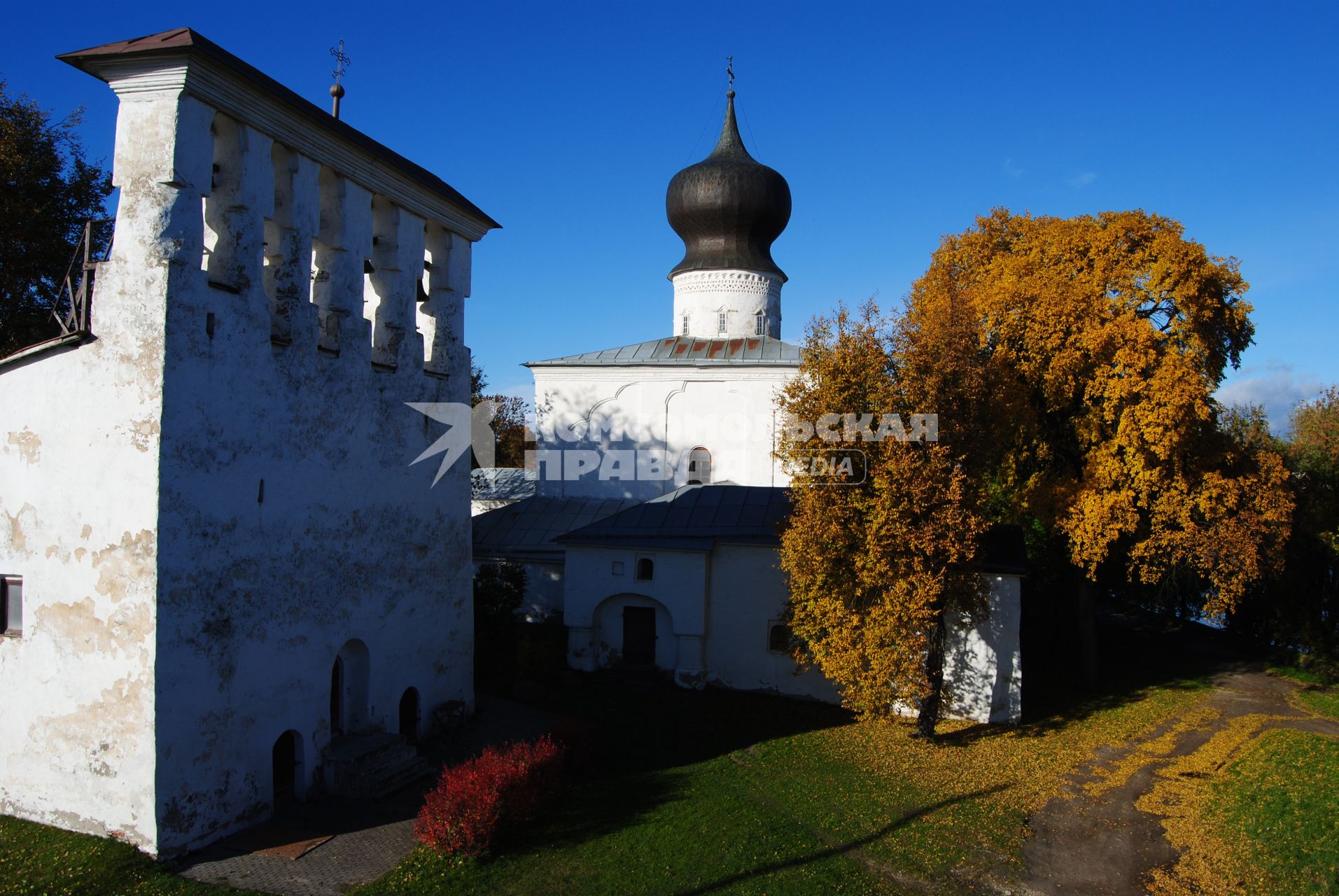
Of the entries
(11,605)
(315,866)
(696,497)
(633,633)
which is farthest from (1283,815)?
(11,605)

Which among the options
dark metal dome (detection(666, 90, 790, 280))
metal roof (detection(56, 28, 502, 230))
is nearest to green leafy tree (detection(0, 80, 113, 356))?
metal roof (detection(56, 28, 502, 230))

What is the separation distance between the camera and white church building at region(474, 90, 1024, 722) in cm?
1684

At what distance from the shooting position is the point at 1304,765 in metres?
12.3

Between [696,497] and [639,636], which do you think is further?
[696,497]

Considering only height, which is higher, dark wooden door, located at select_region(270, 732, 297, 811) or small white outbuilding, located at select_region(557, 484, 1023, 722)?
small white outbuilding, located at select_region(557, 484, 1023, 722)

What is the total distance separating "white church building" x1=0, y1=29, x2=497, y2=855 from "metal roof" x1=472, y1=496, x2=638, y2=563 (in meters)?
8.14

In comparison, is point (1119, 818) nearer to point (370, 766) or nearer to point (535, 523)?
point (370, 766)

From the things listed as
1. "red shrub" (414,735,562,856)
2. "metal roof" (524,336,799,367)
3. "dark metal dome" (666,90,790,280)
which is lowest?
"red shrub" (414,735,562,856)

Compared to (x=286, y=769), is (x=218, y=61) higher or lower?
higher

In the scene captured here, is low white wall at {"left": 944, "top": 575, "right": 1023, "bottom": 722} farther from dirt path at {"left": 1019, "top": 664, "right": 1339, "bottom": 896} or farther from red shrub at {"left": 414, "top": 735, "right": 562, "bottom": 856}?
red shrub at {"left": 414, "top": 735, "right": 562, "bottom": 856}

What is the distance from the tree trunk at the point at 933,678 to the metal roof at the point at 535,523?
844 centimetres

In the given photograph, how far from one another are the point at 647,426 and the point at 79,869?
15.8 m

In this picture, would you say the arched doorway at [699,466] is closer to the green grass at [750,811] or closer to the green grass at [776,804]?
the green grass at [750,811]

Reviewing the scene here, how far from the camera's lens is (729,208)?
24000 millimetres
